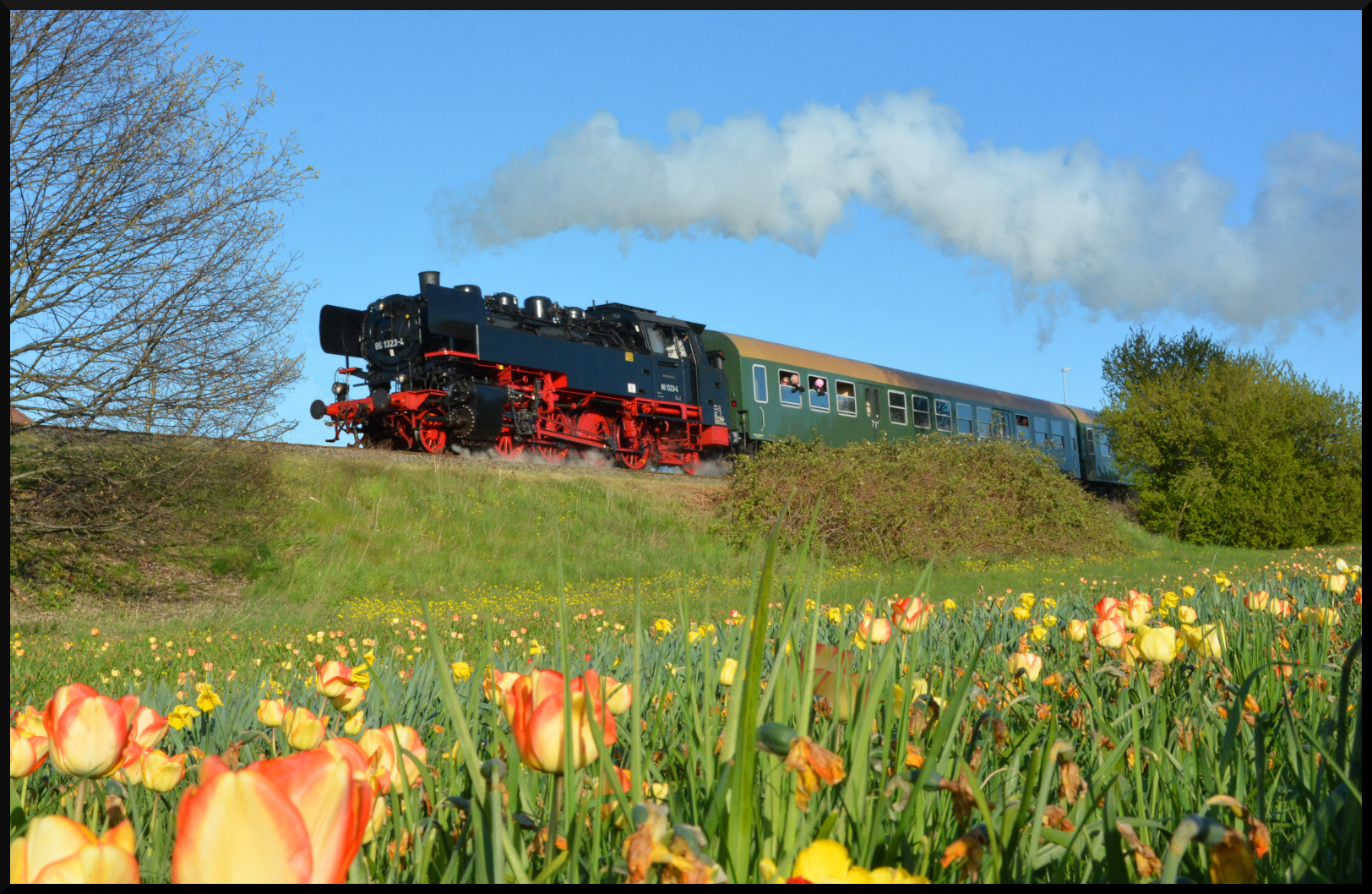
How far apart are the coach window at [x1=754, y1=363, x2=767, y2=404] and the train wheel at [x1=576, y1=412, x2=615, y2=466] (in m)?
3.27

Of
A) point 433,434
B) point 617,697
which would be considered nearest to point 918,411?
point 433,434

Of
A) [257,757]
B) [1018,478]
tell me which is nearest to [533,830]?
[257,757]

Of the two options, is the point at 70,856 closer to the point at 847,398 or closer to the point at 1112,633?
the point at 1112,633

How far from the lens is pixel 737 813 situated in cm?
84

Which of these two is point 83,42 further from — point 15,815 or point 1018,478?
point 1018,478

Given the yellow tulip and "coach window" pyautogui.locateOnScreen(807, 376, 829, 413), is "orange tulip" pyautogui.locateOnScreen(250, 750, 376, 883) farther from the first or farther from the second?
"coach window" pyautogui.locateOnScreen(807, 376, 829, 413)

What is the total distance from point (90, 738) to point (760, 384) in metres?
18.6

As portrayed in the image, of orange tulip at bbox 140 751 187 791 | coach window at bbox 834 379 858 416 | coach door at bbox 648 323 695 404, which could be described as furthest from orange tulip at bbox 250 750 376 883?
coach window at bbox 834 379 858 416

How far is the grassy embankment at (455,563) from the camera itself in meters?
9.74

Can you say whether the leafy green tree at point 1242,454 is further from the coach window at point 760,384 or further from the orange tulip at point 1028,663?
the orange tulip at point 1028,663

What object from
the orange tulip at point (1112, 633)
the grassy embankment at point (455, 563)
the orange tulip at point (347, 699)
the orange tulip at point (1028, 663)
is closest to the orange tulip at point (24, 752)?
the orange tulip at point (347, 699)

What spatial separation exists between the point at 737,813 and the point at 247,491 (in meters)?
12.7

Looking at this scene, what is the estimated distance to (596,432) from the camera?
58.0ft

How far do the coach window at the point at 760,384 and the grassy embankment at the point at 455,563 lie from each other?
376 cm
